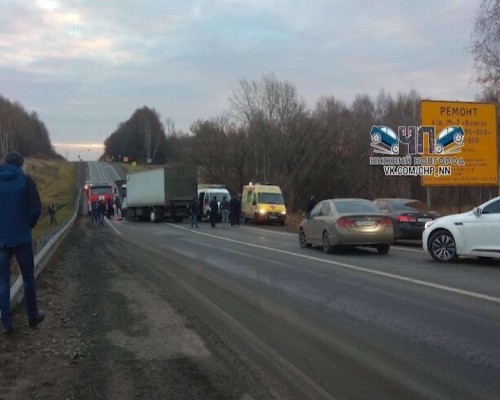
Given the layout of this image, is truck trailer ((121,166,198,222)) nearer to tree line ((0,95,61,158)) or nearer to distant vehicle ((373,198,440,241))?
distant vehicle ((373,198,440,241))

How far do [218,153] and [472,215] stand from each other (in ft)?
146

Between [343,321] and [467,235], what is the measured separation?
264 inches

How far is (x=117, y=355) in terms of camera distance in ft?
19.8

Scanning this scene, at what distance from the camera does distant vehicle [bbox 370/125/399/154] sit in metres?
41.2

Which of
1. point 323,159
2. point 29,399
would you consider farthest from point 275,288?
point 323,159

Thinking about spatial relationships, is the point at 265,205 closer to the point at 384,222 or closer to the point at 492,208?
the point at 384,222

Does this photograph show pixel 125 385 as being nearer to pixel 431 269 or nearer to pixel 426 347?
pixel 426 347

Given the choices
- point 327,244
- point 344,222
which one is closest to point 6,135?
point 327,244

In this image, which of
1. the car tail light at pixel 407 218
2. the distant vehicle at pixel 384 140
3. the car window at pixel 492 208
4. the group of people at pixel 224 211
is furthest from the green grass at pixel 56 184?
the car window at pixel 492 208

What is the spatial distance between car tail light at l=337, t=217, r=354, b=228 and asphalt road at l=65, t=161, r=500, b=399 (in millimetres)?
1529

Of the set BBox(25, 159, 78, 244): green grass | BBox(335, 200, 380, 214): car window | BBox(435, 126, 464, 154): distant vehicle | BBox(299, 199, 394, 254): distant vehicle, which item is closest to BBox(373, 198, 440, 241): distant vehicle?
BBox(335, 200, 380, 214): car window

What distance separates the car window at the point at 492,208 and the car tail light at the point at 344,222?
374 centimetres

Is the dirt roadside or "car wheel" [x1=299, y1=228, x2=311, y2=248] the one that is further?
"car wheel" [x1=299, y1=228, x2=311, y2=248]

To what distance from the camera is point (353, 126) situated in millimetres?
53438
